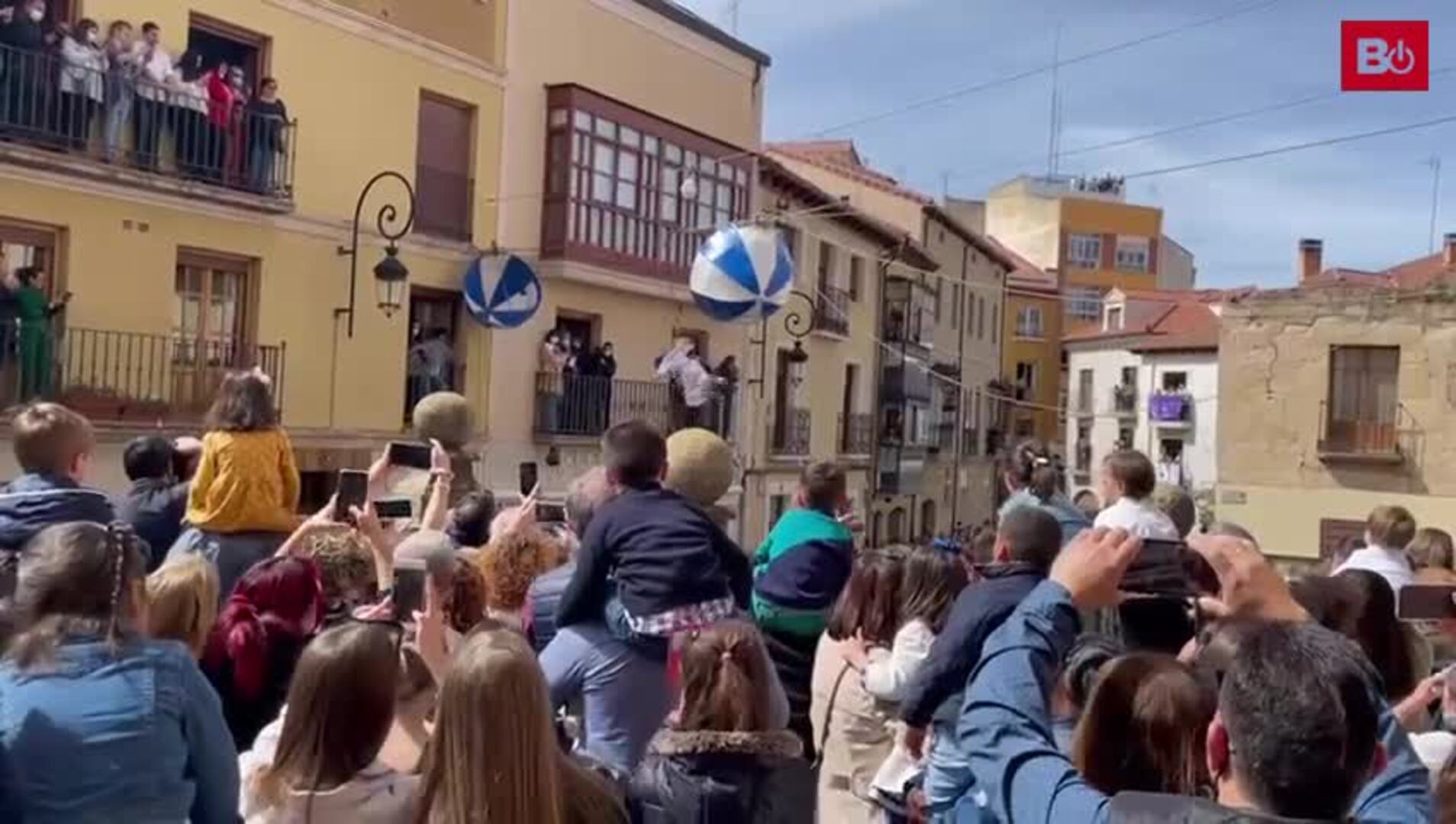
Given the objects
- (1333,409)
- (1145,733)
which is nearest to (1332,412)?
(1333,409)

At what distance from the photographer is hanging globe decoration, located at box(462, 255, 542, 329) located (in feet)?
61.8

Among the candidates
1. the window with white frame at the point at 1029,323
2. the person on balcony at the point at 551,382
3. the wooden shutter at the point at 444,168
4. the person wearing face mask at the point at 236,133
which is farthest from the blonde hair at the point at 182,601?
the window with white frame at the point at 1029,323

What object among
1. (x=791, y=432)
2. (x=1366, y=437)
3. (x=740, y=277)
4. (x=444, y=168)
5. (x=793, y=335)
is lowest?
(x=791, y=432)

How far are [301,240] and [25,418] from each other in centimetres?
1196

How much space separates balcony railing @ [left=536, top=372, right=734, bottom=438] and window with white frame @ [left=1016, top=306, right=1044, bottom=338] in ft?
121

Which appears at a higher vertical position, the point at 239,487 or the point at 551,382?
the point at 551,382

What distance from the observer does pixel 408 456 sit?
552 cm

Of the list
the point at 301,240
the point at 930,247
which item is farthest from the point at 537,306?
the point at 930,247

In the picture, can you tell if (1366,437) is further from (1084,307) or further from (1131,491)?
(1084,307)

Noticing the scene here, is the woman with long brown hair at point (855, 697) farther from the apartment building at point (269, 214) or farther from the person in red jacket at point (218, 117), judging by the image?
the person in red jacket at point (218, 117)

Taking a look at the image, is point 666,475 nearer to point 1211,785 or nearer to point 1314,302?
point 1211,785

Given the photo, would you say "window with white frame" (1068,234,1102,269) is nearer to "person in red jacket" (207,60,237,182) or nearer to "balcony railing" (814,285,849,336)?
"balcony railing" (814,285,849,336)

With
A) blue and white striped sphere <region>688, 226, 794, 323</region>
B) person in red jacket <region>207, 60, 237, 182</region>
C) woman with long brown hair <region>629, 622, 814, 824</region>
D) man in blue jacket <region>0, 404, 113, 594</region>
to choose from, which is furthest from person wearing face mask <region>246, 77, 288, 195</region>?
woman with long brown hair <region>629, 622, 814, 824</region>

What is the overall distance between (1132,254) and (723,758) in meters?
62.7
